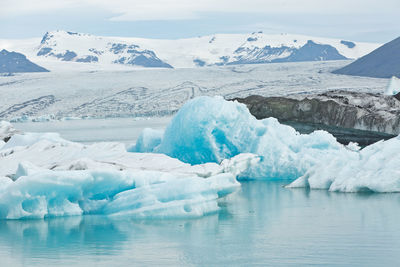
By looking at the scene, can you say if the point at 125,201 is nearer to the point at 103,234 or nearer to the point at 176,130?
the point at 103,234

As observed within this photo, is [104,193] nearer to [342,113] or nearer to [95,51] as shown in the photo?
[342,113]

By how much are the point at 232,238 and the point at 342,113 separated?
9.30m

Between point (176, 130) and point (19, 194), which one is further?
point (176, 130)

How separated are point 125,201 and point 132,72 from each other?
45593mm

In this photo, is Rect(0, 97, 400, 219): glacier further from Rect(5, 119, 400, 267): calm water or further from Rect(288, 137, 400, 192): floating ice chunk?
Rect(5, 119, 400, 267): calm water

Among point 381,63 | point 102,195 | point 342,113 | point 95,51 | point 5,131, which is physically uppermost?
point 95,51

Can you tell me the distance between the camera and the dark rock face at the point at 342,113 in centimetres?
1431

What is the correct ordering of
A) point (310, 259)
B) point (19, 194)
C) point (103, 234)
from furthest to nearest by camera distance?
point (19, 194), point (103, 234), point (310, 259)

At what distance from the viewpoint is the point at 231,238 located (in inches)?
248

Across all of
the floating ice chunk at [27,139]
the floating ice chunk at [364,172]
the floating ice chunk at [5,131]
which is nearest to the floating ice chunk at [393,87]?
the floating ice chunk at [5,131]

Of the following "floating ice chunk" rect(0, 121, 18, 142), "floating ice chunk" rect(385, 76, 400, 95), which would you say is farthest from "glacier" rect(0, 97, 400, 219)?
"floating ice chunk" rect(385, 76, 400, 95)

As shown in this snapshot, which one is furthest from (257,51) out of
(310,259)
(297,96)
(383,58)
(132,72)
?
(310,259)

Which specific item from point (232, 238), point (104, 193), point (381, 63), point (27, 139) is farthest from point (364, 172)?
point (381, 63)

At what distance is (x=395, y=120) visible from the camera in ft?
45.8
